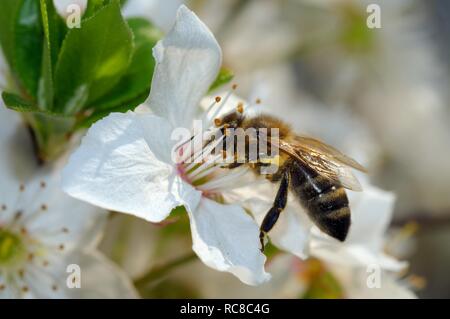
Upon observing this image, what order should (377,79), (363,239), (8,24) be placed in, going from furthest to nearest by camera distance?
(377,79) < (363,239) < (8,24)

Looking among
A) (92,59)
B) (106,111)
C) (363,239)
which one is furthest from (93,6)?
(363,239)

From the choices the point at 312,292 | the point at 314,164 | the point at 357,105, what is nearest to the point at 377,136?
the point at 357,105

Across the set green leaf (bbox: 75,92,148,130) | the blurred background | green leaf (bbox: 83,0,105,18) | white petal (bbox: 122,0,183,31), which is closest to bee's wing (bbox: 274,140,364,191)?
green leaf (bbox: 75,92,148,130)

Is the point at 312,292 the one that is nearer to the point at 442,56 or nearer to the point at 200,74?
the point at 200,74

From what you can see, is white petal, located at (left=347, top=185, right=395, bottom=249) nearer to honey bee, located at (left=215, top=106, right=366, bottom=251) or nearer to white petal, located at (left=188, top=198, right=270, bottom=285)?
honey bee, located at (left=215, top=106, right=366, bottom=251)

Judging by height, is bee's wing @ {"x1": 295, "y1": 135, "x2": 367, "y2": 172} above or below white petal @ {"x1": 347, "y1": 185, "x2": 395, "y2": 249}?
above

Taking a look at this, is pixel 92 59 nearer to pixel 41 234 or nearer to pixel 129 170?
pixel 129 170
